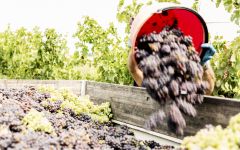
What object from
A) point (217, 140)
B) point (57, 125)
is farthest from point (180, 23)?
point (217, 140)

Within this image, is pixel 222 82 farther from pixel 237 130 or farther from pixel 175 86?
Answer: pixel 237 130

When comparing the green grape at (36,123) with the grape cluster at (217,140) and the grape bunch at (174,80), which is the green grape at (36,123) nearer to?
the grape bunch at (174,80)

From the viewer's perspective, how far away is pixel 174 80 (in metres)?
2.16

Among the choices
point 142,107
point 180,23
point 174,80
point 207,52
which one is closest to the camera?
point 174,80

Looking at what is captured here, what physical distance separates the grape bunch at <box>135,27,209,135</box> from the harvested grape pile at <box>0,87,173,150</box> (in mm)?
280

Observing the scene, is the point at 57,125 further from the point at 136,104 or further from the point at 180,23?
the point at 180,23

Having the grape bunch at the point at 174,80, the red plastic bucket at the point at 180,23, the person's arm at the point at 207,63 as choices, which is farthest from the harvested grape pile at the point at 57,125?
the red plastic bucket at the point at 180,23

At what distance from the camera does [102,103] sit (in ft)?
11.4

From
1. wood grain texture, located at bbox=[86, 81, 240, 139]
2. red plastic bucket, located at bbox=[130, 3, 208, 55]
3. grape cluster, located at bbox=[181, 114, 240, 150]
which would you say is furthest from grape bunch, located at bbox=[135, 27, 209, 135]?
grape cluster, located at bbox=[181, 114, 240, 150]

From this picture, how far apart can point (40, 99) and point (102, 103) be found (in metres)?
0.58

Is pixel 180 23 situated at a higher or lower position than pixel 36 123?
higher

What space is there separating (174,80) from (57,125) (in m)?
0.92

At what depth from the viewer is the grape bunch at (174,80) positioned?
83.9 inches

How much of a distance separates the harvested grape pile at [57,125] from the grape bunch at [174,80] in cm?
28
